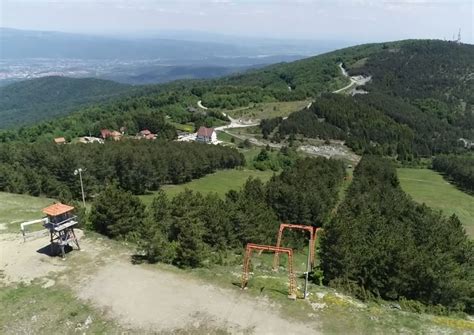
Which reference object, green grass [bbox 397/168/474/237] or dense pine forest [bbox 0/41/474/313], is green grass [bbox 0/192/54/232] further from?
green grass [bbox 397/168/474/237]

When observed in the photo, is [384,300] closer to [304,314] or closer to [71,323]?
[304,314]

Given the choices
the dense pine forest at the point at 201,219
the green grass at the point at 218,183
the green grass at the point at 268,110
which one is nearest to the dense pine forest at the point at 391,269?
the dense pine forest at the point at 201,219

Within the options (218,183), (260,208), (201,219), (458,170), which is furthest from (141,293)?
(458,170)

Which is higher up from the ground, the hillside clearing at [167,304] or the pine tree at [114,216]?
the pine tree at [114,216]

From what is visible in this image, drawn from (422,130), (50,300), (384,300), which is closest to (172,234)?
(50,300)

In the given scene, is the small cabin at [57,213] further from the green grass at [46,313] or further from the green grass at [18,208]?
the green grass at [18,208]

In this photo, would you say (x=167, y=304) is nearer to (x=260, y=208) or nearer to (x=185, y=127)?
(x=260, y=208)

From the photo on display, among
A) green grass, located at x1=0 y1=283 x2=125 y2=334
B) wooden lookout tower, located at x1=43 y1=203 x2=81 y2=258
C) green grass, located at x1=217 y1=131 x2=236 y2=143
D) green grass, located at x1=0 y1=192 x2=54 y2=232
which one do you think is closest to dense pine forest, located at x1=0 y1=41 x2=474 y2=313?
green grass, located at x1=0 y1=192 x2=54 y2=232
